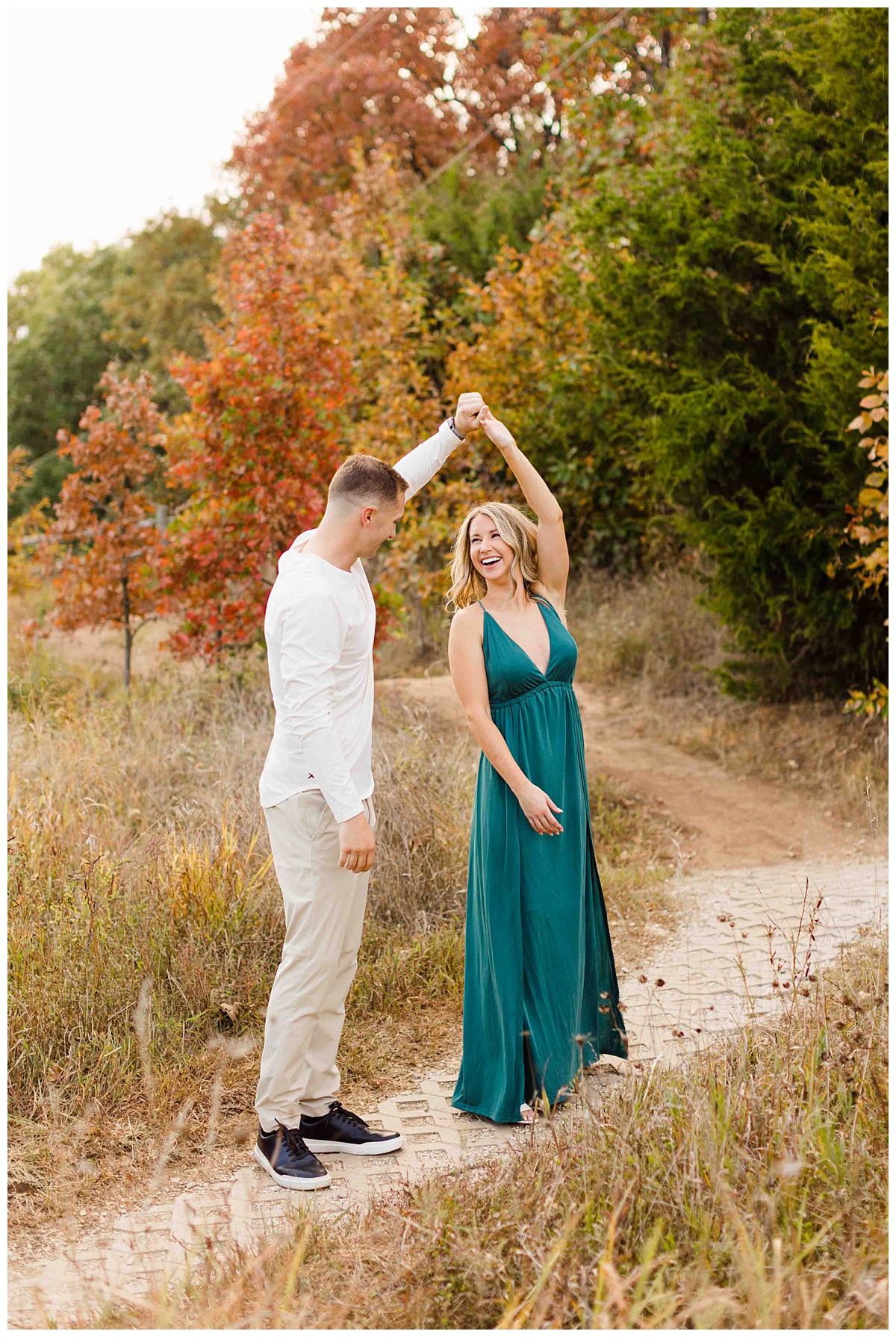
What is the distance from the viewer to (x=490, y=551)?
157 inches

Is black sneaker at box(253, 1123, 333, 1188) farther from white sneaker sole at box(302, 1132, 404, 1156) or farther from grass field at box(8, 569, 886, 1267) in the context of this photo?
grass field at box(8, 569, 886, 1267)

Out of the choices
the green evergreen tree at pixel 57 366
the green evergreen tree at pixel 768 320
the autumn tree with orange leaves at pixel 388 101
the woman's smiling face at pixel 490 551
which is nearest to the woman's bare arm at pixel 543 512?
the woman's smiling face at pixel 490 551

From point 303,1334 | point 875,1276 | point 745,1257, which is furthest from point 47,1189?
point 875,1276

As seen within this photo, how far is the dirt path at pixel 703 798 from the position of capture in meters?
6.94

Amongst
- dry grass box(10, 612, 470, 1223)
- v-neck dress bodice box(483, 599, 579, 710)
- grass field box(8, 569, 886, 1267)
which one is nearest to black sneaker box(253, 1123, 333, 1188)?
grass field box(8, 569, 886, 1267)

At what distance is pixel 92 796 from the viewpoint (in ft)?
19.6

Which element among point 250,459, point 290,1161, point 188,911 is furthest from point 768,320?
point 290,1161

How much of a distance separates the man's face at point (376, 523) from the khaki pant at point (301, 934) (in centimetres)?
76

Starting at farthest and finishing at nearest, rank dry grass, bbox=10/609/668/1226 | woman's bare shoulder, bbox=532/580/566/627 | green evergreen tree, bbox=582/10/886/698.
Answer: green evergreen tree, bbox=582/10/886/698 < woman's bare shoulder, bbox=532/580/566/627 < dry grass, bbox=10/609/668/1226

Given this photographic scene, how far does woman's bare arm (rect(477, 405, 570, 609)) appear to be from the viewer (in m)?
3.96

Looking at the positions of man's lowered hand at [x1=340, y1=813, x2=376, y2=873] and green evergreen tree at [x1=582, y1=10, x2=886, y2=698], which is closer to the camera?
man's lowered hand at [x1=340, y1=813, x2=376, y2=873]

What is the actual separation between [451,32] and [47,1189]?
2244cm

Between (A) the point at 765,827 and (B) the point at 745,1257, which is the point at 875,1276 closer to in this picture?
(B) the point at 745,1257

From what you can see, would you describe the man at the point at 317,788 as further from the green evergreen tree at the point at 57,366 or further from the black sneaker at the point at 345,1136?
the green evergreen tree at the point at 57,366
